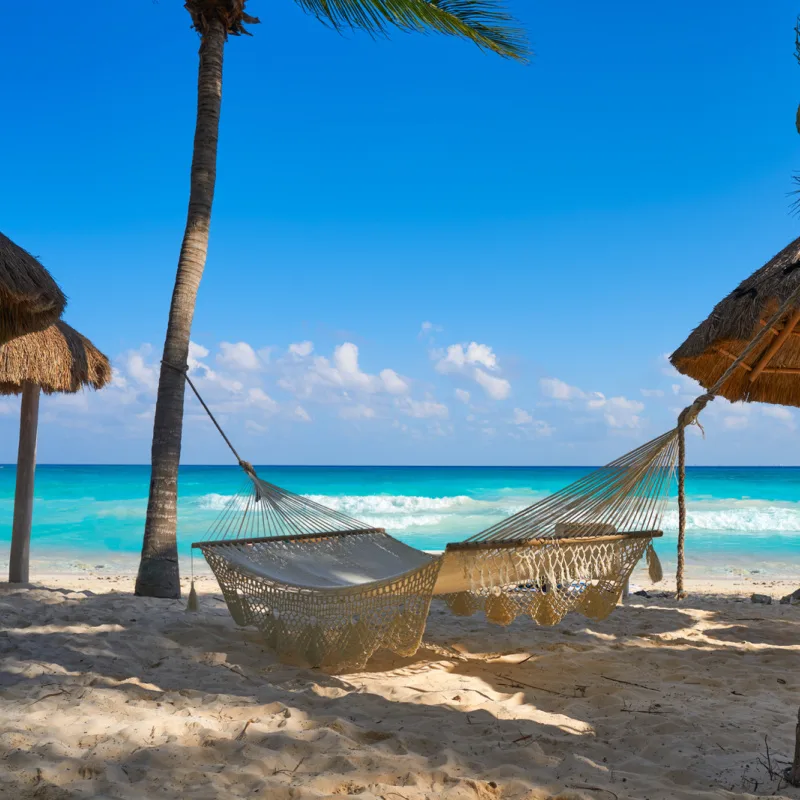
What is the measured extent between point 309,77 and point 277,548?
5355 millimetres

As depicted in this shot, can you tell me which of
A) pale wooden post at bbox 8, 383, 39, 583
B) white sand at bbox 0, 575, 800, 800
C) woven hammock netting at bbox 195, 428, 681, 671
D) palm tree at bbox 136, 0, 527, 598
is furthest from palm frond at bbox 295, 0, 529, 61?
white sand at bbox 0, 575, 800, 800

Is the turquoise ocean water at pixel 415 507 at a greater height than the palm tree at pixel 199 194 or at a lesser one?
lesser

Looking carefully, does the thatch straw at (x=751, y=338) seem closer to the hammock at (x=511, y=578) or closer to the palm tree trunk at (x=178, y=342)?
the hammock at (x=511, y=578)

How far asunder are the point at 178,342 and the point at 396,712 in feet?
6.58

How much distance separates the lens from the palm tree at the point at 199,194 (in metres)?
3.03

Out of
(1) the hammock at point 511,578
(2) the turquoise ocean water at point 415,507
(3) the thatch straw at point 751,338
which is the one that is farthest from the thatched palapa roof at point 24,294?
(2) the turquoise ocean water at point 415,507

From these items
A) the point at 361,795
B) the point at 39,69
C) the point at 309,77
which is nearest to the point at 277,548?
the point at 361,795

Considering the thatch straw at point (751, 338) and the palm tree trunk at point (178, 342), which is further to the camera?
the palm tree trunk at point (178, 342)

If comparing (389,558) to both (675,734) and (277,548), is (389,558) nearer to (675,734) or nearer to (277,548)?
(277,548)

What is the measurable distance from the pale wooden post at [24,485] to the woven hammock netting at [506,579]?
1957 mm

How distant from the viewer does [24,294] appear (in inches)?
85.4

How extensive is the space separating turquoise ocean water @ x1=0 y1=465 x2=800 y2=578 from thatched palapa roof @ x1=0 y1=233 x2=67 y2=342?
4.63 m

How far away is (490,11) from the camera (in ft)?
12.3

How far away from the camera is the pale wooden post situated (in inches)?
Answer: 140
